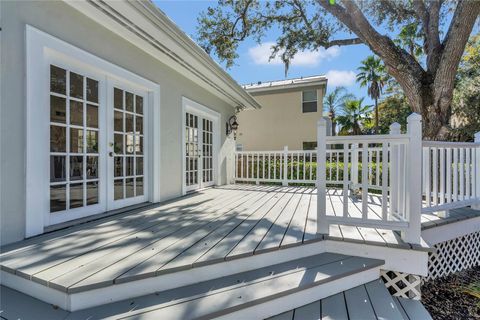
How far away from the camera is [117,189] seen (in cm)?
353

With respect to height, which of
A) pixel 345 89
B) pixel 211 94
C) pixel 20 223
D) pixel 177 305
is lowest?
pixel 177 305

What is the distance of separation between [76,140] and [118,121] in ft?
2.38

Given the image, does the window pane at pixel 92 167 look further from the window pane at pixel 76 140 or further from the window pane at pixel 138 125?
the window pane at pixel 138 125

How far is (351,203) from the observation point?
409 cm

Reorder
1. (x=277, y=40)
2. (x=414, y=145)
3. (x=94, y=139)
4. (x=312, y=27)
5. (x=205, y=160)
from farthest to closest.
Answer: (x=277, y=40) < (x=312, y=27) < (x=205, y=160) < (x=94, y=139) < (x=414, y=145)

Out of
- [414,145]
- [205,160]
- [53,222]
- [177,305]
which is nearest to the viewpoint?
[177,305]

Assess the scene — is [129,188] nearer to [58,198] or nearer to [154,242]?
[58,198]

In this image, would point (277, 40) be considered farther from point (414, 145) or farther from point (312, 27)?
point (414, 145)

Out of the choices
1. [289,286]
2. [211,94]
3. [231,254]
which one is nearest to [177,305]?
[231,254]

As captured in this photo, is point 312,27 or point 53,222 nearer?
point 53,222

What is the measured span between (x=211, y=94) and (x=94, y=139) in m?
3.61

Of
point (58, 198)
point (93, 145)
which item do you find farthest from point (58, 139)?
point (58, 198)

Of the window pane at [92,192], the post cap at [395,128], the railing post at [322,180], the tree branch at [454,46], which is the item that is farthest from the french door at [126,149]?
the tree branch at [454,46]

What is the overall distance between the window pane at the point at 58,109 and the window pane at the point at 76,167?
459mm
